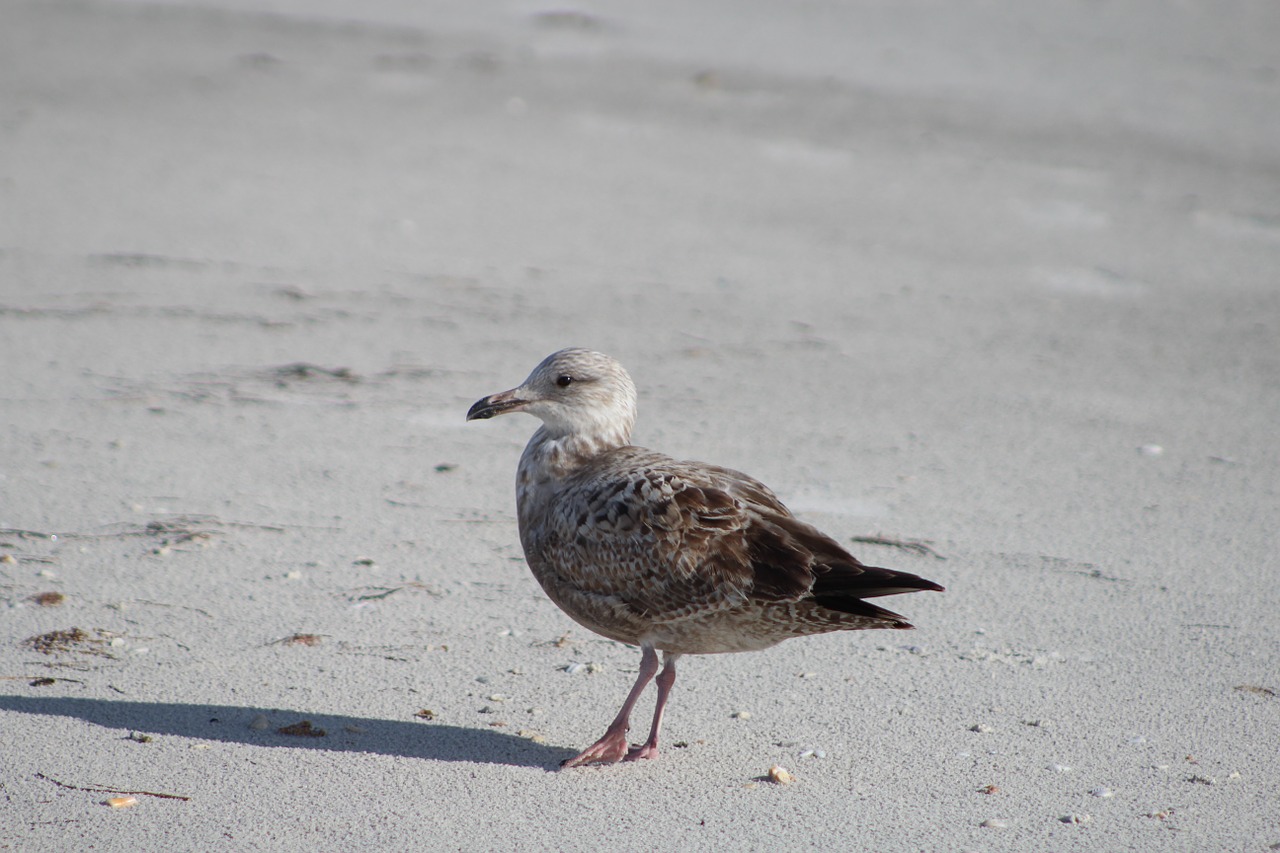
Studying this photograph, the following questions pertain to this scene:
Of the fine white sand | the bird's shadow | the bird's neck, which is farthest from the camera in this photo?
the bird's neck

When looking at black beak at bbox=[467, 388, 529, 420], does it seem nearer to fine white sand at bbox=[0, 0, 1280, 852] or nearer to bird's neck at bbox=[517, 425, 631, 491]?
bird's neck at bbox=[517, 425, 631, 491]

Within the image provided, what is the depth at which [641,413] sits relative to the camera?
7.62 metres

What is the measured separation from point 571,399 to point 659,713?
4.07 ft

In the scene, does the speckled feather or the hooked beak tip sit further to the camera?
the hooked beak tip

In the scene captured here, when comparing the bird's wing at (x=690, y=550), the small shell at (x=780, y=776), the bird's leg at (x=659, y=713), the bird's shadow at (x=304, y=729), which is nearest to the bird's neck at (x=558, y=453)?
the bird's wing at (x=690, y=550)

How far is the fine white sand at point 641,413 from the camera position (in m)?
4.24

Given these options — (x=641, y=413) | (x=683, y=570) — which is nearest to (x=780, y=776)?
(x=683, y=570)

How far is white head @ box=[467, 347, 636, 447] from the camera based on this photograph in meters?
5.07

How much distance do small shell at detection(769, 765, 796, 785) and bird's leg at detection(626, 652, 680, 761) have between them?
0.38 metres

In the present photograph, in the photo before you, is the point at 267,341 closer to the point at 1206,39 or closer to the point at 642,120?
the point at 642,120

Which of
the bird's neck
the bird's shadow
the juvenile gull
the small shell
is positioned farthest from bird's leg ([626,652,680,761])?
the bird's neck

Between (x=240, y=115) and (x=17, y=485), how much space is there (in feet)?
25.6

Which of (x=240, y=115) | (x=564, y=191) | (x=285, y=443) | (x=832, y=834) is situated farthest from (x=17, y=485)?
(x=240, y=115)

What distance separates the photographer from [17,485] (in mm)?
6207
